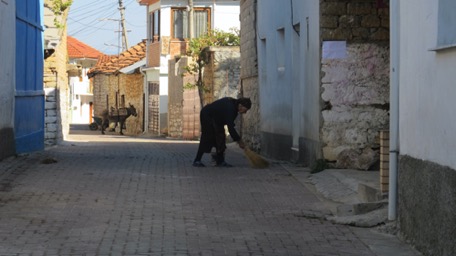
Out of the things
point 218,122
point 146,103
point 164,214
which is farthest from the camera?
point 146,103

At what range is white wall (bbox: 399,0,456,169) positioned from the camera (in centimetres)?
737

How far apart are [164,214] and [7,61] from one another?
8277 millimetres

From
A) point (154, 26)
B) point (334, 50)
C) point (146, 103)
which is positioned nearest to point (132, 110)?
point (146, 103)

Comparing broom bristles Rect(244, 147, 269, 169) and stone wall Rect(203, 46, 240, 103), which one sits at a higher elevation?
stone wall Rect(203, 46, 240, 103)

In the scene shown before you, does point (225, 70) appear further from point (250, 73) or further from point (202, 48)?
point (250, 73)

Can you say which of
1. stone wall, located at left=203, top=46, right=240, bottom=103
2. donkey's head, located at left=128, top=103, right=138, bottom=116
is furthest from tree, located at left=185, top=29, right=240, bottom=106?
donkey's head, located at left=128, top=103, right=138, bottom=116

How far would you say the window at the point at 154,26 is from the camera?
48250 mm

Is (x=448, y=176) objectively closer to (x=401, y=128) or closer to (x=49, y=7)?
(x=401, y=128)

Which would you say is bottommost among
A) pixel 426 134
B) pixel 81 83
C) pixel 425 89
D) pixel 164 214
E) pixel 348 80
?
pixel 164 214

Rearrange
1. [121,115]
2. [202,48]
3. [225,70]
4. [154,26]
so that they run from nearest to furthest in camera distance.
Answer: [225,70] → [202,48] → [154,26] → [121,115]

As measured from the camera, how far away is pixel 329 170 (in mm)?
15031

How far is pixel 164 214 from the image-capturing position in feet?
34.9

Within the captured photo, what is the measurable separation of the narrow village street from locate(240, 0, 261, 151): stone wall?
726 cm

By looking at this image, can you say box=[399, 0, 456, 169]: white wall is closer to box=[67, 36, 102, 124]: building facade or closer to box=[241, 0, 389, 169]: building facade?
box=[241, 0, 389, 169]: building facade
